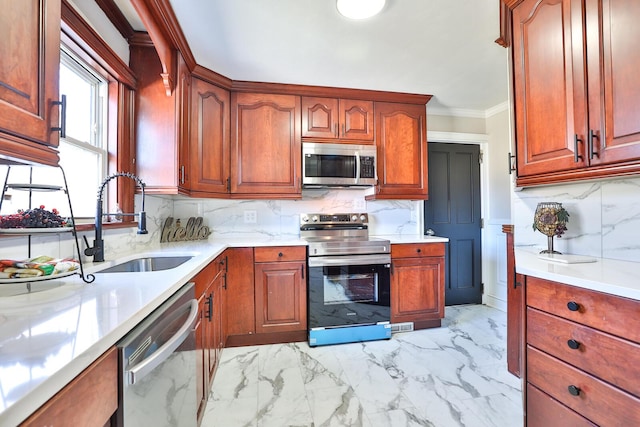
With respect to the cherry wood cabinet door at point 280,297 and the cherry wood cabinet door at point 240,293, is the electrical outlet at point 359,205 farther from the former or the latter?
the cherry wood cabinet door at point 240,293

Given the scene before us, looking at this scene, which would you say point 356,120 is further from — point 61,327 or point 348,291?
point 61,327

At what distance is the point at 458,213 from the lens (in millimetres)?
3201

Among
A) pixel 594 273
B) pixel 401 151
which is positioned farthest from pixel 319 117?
pixel 594 273

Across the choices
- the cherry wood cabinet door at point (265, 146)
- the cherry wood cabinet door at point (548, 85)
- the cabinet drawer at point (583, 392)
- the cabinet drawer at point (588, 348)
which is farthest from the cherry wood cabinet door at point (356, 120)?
the cabinet drawer at point (583, 392)

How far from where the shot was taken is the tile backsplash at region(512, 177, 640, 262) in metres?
1.30

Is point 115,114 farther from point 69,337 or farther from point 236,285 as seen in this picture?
point 69,337

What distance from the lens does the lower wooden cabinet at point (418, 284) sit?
2.50 meters

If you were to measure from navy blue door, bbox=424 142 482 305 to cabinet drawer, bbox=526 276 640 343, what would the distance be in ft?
6.57

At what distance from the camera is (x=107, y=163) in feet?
5.78

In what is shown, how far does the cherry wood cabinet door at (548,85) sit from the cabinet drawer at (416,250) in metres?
1.16

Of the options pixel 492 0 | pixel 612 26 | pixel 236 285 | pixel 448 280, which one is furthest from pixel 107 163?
pixel 448 280

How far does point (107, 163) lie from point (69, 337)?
63.6 inches

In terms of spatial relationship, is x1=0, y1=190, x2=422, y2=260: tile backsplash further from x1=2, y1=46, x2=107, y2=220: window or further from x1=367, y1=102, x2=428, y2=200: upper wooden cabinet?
x1=2, y1=46, x2=107, y2=220: window

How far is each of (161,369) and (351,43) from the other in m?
2.12
